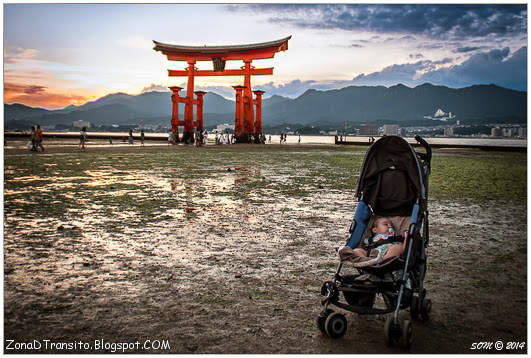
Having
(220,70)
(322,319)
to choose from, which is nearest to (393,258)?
(322,319)

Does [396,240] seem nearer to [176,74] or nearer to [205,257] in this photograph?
[205,257]

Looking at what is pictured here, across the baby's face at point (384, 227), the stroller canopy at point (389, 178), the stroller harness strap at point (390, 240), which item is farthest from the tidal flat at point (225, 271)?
the stroller canopy at point (389, 178)

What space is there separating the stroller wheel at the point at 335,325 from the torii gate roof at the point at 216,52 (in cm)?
3582

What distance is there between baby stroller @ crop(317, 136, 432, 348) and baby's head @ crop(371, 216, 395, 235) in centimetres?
5

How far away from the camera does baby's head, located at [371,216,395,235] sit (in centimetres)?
358

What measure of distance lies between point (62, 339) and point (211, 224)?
3943 mm

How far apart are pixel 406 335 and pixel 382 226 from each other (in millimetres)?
978

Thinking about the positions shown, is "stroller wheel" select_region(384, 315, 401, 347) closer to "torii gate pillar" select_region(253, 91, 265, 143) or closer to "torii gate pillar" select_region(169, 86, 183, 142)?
"torii gate pillar" select_region(169, 86, 183, 142)

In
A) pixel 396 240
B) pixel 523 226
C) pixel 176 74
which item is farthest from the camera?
pixel 176 74

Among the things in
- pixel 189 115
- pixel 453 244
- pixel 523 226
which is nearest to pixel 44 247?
pixel 453 244

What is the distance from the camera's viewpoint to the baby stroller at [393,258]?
303 cm

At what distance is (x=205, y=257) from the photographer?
4.99m

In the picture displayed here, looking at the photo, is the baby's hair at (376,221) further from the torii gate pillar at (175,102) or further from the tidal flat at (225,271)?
the torii gate pillar at (175,102)

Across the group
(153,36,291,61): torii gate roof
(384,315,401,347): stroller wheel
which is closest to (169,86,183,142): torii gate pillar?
(153,36,291,61): torii gate roof
